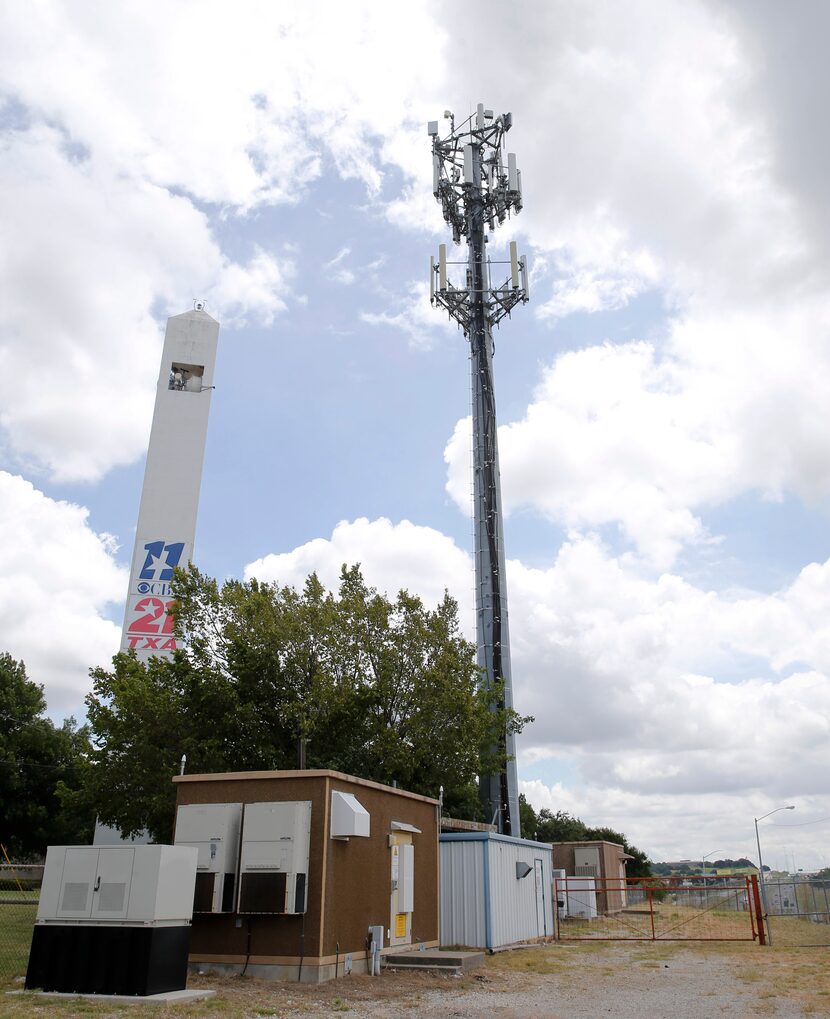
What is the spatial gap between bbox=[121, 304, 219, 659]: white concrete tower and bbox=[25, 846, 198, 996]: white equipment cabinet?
25.8 meters

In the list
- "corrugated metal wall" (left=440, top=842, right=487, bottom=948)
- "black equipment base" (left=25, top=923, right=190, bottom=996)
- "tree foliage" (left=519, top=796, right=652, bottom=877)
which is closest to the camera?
"black equipment base" (left=25, top=923, right=190, bottom=996)

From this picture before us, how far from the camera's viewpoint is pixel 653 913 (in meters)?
36.7

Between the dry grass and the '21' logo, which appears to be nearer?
the dry grass

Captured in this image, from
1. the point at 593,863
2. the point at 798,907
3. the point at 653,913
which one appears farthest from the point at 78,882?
the point at 593,863

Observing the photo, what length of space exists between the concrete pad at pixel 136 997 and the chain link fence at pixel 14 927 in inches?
49.2

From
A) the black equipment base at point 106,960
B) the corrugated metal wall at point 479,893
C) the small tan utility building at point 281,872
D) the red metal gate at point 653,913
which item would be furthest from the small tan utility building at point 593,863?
the black equipment base at point 106,960

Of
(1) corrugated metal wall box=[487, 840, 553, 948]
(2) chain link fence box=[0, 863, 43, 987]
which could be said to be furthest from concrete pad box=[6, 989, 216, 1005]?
(1) corrugated metal wall box=[487, 840, 553, 948]

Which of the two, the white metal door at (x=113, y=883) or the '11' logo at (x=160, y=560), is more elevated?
the '11' logo at (x=160, y=560)

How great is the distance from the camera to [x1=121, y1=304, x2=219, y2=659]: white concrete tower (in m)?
39.0

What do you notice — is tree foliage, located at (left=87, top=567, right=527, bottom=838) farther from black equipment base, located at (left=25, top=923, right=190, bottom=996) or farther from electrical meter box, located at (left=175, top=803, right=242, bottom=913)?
black equipment base, located at (left=25, top=923, right=190, bottom=996)

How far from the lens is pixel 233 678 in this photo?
26906 millimetres

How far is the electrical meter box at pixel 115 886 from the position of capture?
41.6 feet

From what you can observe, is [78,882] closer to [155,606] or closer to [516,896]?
[516,896]

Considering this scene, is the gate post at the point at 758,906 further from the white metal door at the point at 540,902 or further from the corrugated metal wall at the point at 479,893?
the corrugated metal wall at the point at 479,893
